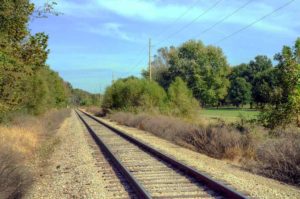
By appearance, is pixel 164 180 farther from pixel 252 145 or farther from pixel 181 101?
pixel 181 101

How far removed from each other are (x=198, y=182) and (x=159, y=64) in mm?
100494

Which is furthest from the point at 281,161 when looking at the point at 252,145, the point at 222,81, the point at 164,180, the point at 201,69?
the point at 222,81

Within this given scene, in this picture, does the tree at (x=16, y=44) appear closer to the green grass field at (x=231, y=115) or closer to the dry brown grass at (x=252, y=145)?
the dry brown grass at (x=252, y=145)

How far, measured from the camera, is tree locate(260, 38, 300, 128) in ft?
66.3

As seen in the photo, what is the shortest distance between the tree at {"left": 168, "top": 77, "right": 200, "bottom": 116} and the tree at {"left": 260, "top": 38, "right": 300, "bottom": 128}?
22.2 meters

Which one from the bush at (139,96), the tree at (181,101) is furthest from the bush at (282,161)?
the bush at (139,96)

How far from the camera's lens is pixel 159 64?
111625 mm

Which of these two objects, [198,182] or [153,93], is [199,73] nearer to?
[153,93]

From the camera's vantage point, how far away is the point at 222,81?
111250 mm

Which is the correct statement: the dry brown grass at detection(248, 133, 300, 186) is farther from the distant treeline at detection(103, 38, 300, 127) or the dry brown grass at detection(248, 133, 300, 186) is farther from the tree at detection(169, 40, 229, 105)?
the tree at detection(169, 40, 229, 105)

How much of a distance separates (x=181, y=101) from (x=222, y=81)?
6826 cm

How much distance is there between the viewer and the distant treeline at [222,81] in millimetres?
20922

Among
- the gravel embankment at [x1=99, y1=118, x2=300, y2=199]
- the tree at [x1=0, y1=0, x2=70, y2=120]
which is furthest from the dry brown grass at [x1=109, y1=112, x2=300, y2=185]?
the tree at [x1=0, y1=0, x2=70, y2=120]

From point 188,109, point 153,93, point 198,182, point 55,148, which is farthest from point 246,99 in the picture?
point 198,182
